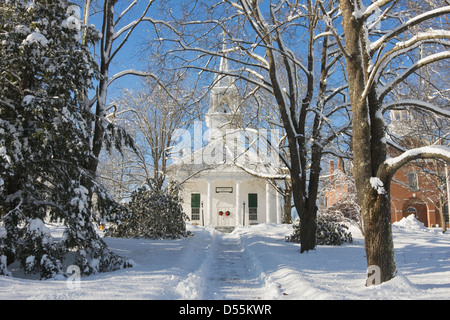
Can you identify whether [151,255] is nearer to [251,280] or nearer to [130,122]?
[251,280]

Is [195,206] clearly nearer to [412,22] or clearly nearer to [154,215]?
[154,215]

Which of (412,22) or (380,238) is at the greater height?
(412,22)

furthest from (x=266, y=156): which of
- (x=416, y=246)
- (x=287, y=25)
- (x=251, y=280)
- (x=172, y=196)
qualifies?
(x=251, y=280)

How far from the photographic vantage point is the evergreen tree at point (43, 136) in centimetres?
734

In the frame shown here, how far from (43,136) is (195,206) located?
3390cm

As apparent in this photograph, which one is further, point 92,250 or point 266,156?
point 266,156

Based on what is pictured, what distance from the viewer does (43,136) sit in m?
7.29

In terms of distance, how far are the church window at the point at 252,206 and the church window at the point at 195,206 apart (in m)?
5.47

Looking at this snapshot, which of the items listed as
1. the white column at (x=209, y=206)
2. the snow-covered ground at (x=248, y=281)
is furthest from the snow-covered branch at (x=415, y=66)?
the white column at (x=209, y=206)

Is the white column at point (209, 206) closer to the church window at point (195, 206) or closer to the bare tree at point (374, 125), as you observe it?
the church window at point (195, 206)

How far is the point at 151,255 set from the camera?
1091 cm

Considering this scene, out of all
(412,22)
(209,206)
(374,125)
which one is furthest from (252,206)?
(412,22)

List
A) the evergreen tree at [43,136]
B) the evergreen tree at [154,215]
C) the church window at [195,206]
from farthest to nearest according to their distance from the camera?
1. the church window at [195,206]
2. the evergreen tree at [154,215]
3. the evergreen tree at [43,136]
